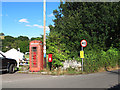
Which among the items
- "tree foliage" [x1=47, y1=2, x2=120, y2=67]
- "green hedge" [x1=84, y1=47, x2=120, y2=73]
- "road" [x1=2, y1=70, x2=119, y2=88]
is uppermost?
"tree foliage" [x1=47, y1=2, x2=120, y2=67]

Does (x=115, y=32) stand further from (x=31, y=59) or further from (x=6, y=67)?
(x=6, y=67)

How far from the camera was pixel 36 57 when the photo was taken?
13.9 m

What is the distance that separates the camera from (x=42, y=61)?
564 inches

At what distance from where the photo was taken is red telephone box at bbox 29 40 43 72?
13.8 meters

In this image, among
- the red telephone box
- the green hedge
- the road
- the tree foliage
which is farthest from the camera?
the tree foliage

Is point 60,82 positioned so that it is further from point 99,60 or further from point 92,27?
point 92,27

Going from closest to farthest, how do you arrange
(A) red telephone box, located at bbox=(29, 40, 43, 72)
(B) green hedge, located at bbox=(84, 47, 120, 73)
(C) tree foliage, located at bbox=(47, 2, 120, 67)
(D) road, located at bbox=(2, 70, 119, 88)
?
1. (D) road, located at bbox=(2, 70, 119, 88)
2. (B) green hedge, located at bbox=(84, 47, 120, 73)
3. (A) red telephone box, located at bbox=(29, 40, 43, 72)
4. (C) tree foliage, located at bbox=(47, 2, 120, 67)

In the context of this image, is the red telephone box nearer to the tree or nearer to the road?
the tree

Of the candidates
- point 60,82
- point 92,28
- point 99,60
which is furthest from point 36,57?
point 92,28

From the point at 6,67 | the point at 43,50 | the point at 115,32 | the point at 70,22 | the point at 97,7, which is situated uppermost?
the point at 97,7

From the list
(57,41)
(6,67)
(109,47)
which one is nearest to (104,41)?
(109,47)

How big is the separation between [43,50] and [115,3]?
10314 millimetres

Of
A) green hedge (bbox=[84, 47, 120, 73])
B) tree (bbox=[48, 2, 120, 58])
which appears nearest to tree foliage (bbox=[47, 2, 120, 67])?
tree (bbox=[48, 2, 120, 58])

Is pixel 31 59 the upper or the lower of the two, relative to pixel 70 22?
lower
